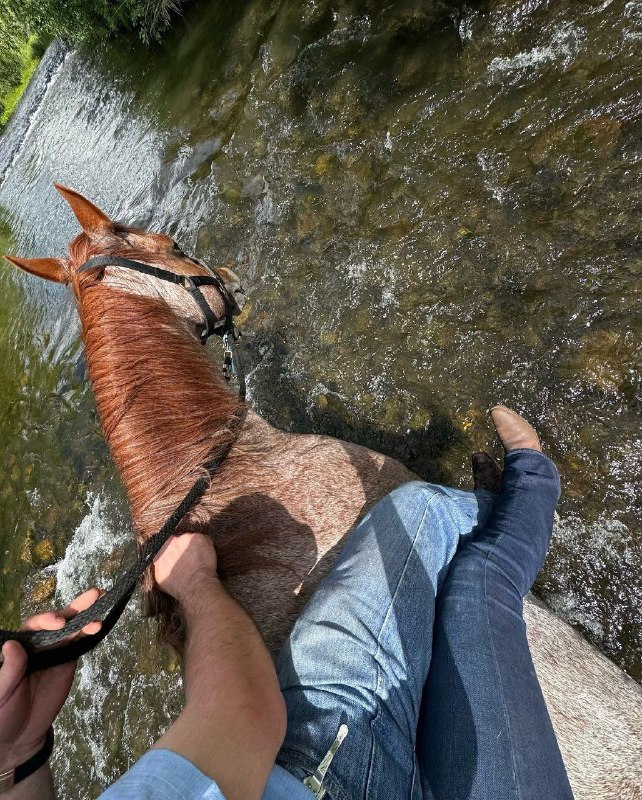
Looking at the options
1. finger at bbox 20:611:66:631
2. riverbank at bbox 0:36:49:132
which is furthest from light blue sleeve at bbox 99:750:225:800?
riverbank at bbox 0:36:49:132

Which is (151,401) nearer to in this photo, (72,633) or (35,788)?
(72,633)

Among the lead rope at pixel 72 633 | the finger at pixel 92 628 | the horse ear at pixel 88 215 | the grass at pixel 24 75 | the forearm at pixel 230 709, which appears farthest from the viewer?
the grass at pixel 24 75

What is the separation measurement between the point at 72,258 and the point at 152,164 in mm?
4806

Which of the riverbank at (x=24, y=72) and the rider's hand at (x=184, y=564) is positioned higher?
the riverbank at (x=24, y=72)

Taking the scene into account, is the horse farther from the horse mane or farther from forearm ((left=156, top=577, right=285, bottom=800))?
forearm ((left=156, top=577, right=285, bottom=800))

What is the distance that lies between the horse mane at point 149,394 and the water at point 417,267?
4.26ft

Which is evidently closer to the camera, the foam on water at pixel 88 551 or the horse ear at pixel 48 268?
the horse ear at pixel 48 268

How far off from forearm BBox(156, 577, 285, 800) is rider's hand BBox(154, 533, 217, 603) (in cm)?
Answer: 31

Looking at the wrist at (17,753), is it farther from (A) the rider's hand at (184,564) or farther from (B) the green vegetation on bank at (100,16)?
(B) the green vegetation on bank at (100,16)

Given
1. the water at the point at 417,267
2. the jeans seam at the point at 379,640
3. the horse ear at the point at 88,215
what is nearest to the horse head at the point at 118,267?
the horse ear at the point at 88,215

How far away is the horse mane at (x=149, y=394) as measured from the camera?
214 centimetres

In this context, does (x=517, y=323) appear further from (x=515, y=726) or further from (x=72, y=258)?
(x=72, y=258)

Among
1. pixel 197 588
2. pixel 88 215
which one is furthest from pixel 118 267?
pixel 197 588

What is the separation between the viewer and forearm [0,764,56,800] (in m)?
1.16
